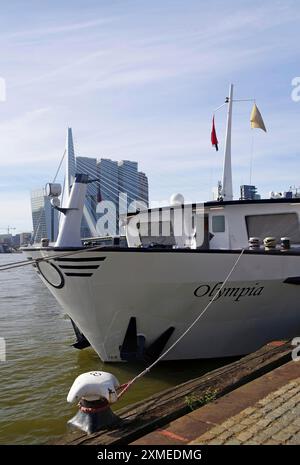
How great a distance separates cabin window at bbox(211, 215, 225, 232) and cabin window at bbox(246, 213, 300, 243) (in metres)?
0.58

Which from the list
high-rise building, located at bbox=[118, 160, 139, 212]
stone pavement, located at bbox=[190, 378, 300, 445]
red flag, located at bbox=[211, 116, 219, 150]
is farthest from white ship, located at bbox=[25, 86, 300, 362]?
high-rise building, located at bbox=[118, 160, 139, 212]

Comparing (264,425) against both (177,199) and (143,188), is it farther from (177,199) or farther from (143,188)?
(143,188)

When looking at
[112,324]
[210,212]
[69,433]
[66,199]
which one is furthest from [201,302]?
[69,433]

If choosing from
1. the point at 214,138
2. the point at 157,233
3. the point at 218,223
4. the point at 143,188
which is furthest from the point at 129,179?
the point at 218,223

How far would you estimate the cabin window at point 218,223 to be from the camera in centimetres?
949

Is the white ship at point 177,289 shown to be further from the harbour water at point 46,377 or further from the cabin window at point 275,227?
the harbour water at point 46,377

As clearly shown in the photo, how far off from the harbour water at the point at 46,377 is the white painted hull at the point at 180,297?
1.43ft

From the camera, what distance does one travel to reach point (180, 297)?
761 cm

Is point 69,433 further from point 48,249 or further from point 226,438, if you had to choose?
point 48,249

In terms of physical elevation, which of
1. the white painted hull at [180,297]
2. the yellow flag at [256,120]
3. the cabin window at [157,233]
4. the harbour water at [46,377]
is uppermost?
the yellow flag at [256,120]

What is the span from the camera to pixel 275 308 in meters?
8.51

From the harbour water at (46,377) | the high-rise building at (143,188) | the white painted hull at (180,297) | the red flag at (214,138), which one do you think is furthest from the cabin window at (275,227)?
the high-rise building at (143,188)

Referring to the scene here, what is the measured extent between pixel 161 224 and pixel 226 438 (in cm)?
706

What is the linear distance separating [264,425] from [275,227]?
237 inches
